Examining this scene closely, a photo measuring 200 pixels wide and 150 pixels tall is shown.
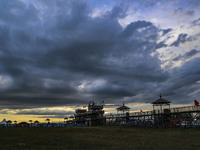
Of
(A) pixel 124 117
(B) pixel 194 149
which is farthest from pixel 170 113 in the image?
(B) pixel 194 149

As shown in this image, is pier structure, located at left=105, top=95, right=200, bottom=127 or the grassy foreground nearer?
the grassy foreground

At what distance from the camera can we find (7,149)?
1364cm

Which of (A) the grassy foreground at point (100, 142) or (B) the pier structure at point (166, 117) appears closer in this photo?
(A) the grassy foreground at point (100, 142)

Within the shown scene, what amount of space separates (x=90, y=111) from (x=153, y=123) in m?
52.3

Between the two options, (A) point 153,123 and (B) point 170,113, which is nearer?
(B) point 170,113

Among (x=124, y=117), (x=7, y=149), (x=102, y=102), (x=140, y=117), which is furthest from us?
(x=102, y=102)

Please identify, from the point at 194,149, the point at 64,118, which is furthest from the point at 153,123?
the point at 64,118

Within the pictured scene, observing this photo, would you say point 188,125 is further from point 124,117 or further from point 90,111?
point 90,111

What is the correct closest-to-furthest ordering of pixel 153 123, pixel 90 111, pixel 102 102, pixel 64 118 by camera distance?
1. pixel 153 123
2. pixel 102 102
3. pixel 90 111
4. pixel 64 118

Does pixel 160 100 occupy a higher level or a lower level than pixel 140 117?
higher

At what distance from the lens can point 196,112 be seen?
37750mm

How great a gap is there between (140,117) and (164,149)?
138 feet

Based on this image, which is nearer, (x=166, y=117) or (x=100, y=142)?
(x=100, y=142)

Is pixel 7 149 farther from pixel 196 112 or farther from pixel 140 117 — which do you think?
pixel 140 117
